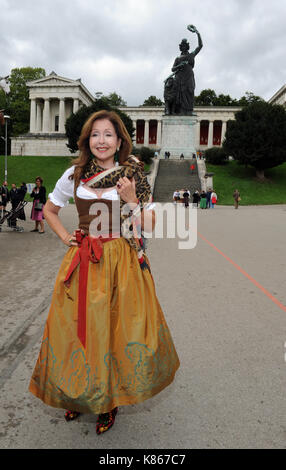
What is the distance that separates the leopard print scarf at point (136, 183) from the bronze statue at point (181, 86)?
43623 millimetres

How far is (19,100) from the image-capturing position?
82625mm

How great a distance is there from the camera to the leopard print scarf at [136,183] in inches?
98.2

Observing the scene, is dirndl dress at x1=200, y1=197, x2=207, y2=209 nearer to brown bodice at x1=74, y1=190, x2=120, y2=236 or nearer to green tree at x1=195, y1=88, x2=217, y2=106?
brown bodice at x1=74, y1=190, x2=120, y2=236

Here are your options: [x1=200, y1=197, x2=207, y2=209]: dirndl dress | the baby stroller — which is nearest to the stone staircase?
[x1=200, y1=197, x2=207, y2=209]: dirndl dress

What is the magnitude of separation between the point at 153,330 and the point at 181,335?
1.78 m

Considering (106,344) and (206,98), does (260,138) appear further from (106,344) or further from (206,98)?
(206,98)

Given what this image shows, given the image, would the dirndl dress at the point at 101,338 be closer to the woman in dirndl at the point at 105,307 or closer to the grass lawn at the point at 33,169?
the woman in dirndl at the point at 105,307

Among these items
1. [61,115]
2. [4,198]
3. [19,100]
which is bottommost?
[4,198]

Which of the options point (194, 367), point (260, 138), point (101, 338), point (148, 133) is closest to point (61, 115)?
point (148, 133)

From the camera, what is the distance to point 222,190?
37.3 metres

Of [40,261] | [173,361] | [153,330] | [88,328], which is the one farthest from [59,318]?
[40,261]

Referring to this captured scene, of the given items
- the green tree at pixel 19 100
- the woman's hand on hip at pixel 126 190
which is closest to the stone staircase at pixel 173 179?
the woman's hand on hip at pixel 126 190

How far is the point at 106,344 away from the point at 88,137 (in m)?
1.43
